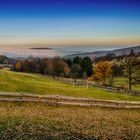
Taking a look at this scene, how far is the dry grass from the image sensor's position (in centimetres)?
2038

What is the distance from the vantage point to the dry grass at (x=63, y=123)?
2038cm

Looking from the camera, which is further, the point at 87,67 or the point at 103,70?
the point at 87,67

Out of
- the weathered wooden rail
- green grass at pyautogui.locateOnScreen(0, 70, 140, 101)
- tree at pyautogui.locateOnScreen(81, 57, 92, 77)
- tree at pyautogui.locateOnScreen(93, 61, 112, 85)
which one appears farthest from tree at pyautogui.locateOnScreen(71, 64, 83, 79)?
the weathered wooden rail

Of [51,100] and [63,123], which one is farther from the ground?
[51,100]

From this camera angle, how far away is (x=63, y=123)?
23.9 meters

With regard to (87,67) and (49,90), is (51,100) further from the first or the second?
(87,67)

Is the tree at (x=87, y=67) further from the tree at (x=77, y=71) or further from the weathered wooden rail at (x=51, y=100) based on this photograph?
the weathered wooden rail at (x=51, y=100)

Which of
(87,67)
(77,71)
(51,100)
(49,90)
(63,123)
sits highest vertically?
(51,100)

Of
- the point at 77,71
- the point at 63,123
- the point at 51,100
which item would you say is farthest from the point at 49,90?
the point at 77,71

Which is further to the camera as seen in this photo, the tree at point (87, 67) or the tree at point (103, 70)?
the tree at point (87, 67)

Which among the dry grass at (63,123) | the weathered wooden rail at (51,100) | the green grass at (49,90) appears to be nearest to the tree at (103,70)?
the green grass at (49,90)

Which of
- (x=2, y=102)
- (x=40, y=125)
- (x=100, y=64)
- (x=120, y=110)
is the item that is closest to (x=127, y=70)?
(x=100, y=64)

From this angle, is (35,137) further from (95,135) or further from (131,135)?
(131,135)

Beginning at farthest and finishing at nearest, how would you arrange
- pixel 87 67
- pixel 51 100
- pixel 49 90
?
pixel 87 67, pixel 49 90, pixel 51 100
